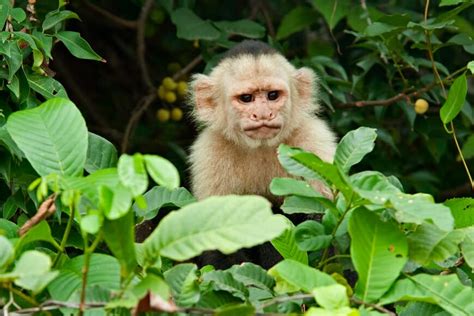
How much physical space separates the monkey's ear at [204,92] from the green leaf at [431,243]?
231 centimetres

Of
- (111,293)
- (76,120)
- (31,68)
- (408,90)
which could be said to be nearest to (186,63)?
(408,90)

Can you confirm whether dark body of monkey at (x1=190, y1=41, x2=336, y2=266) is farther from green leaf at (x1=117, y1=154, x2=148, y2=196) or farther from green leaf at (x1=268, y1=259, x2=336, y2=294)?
green leaf at (x1=117, y1=154, x2=148, y2=196)

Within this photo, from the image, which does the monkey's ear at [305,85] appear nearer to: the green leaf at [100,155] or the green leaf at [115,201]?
the green leaf at [100,155]

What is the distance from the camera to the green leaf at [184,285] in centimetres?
245

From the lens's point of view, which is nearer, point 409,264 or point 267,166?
point 409,264

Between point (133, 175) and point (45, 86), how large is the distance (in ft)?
5.54

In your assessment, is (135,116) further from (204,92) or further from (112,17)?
(204,92)

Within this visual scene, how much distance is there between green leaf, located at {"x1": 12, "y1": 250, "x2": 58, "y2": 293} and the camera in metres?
2.14

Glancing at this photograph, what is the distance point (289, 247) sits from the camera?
2.85 meters

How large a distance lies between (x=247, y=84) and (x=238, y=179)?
441mm

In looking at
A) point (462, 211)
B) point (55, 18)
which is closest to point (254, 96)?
point (55, 18)

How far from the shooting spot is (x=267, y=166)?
4535mm

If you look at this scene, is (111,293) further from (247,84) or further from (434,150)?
(434,150)

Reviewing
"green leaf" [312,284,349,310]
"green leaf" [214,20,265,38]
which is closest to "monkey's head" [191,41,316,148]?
"green leaf" [214,20,265,38]
